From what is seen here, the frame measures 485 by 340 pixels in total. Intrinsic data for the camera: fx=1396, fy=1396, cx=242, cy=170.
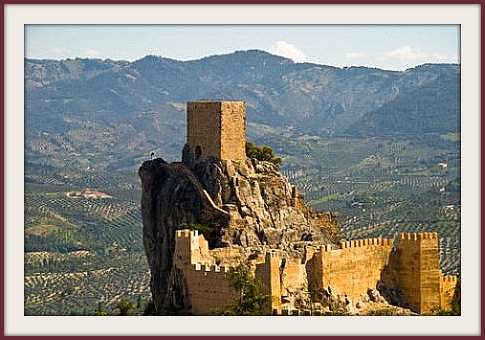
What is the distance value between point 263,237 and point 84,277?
6575cm

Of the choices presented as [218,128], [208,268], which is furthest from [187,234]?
[218,128]

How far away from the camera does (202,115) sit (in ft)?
182

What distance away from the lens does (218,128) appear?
55.2 metres

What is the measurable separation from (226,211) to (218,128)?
10.9 feet

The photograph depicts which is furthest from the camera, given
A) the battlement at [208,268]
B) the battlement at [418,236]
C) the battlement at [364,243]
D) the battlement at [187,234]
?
the battlement at [418,236]

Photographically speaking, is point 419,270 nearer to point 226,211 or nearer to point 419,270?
point 419,270

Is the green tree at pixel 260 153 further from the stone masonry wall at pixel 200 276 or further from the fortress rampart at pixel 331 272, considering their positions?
the stone masonry wall at pixel 200 276

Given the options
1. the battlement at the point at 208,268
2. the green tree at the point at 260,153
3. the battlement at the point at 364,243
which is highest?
the green tree at the point at 260,153

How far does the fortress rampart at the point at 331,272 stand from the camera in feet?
154

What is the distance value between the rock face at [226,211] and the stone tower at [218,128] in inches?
16.9

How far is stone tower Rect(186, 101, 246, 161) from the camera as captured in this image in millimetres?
55156

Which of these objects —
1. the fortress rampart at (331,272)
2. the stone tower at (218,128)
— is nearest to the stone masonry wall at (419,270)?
the fortress rampart at (331,272)
